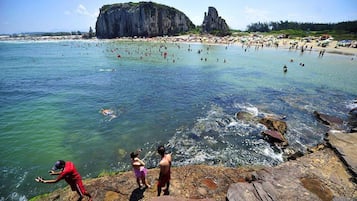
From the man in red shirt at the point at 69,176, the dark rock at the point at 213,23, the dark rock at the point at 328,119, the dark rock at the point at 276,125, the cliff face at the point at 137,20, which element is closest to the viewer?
the man in red shirt at the point at 69,176

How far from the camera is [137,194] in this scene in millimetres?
7922

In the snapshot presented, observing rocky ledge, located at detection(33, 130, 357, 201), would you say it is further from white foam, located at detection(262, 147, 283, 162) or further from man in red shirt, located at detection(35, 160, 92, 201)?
white foam, located at detection(262, 147, 283, 162)

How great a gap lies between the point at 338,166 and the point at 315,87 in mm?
22385

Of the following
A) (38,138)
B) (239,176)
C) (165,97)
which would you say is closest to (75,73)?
(165,97)

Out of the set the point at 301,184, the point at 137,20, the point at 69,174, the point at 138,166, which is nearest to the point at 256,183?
the point at 301,184

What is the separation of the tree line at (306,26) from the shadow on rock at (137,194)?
118213mm

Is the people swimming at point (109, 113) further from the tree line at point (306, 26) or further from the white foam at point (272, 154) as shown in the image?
the tree line at point (306, 26)

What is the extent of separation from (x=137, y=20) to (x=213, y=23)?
Result: 1927 inches

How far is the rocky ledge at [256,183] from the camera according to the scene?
23.4ft

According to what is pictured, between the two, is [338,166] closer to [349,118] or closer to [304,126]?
[304,126]

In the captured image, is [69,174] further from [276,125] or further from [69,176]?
[276,125]

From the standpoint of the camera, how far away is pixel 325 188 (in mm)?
7449

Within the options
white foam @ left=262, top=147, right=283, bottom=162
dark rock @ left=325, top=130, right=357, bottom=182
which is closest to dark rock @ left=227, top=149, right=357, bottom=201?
→ dark rock @ left=325, top=130, right=357, bottom=182

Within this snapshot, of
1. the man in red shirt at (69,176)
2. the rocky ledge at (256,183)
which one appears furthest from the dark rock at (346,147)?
the man in red shirt at (69,176)
